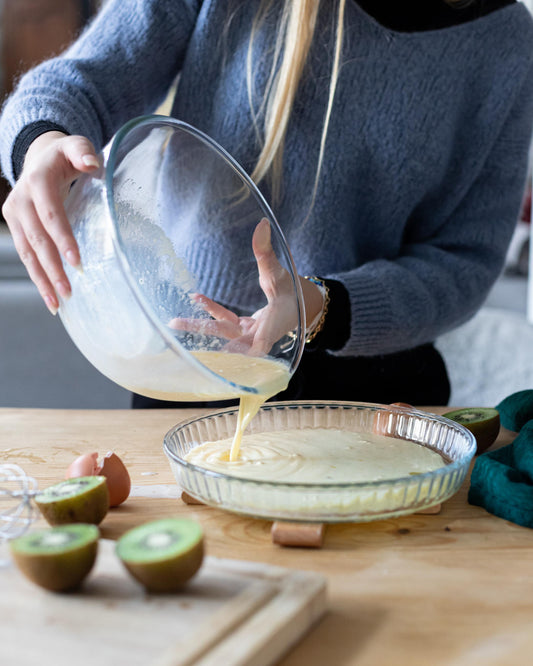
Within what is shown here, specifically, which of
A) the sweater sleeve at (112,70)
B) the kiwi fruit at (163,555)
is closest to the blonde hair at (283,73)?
the sweater sleeve at (112,70)

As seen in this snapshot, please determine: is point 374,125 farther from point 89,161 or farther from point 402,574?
point 402,574

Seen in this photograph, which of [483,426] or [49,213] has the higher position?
[49,213]

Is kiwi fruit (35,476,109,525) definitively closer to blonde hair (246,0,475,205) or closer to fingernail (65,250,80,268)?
fingernail (65,250,80,268)

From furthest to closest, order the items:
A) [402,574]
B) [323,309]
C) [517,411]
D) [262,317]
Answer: [323,309] → [517,411] → [262,317] → [402,574]

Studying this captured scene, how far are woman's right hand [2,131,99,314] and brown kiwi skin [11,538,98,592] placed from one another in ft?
0.80

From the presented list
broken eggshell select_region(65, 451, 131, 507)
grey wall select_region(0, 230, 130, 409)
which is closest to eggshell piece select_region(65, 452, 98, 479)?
broken eggshell select_region(65, 451, 131, 507)

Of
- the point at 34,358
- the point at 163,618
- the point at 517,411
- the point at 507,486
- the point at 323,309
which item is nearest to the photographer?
the point at 163,618

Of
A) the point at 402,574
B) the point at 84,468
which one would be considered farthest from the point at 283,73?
the point at 402,574

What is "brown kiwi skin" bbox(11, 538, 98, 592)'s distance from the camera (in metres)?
0.52

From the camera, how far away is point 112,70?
3.72ft

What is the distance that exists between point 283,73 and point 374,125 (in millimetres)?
183

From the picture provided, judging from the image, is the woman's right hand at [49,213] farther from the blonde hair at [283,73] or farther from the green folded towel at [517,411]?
the green folded towel at [517,411]

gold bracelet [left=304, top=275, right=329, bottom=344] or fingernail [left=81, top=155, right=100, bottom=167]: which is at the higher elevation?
fingernail [left=81, top=155, right=100, bottom=167]

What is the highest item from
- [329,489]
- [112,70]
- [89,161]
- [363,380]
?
[112,70]
